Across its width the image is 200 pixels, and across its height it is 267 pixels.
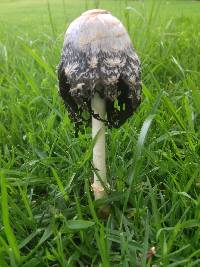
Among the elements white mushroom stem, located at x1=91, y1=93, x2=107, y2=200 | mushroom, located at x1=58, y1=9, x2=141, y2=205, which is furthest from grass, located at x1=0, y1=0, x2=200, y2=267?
mushroom, located at x1=58, y1=9, x2=141, y2=205

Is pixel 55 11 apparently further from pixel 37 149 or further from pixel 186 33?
pixel 37 149

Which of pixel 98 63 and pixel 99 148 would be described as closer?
pixel 98 63

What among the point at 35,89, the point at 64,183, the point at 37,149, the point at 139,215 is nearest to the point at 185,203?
the point at 139,215

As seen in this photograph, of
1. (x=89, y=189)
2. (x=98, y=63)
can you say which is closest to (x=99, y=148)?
(x=89, y=189)

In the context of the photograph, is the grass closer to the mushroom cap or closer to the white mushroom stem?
the white mushroom stem

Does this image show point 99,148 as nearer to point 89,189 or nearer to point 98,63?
point 89,189

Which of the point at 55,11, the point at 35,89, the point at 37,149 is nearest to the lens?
the point at 37,149
